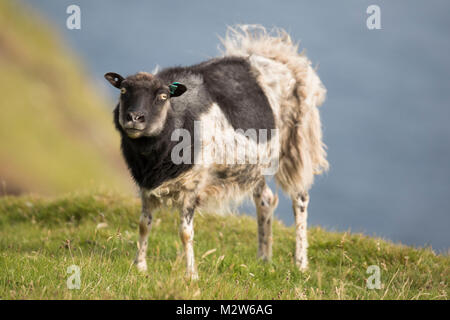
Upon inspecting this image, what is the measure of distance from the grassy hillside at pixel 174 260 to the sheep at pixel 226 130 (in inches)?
23.3

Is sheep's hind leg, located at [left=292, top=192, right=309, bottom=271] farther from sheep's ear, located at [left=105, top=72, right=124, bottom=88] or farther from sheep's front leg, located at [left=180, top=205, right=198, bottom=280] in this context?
sheep's ear, located at [left=105, top=72, right=124, bottom=88]

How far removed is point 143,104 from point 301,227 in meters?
3.77

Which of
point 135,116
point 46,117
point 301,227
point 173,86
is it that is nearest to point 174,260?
point 301,227

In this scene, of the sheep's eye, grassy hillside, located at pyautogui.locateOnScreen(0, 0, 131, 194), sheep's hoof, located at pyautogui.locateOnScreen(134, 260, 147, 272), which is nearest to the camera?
the sheep's eye

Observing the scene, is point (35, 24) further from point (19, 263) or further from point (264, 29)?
point (19, 263)

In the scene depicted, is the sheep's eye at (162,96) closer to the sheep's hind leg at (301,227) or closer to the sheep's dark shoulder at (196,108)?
the sheep's dark shoulder at (196,108)

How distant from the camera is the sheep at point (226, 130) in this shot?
5.95 m

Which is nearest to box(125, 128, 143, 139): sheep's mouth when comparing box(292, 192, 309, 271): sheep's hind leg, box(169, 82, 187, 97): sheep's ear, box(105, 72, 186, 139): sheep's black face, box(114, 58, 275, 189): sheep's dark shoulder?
box(105, 72, 186, 139): sheep's black face

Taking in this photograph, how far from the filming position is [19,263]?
18.0 feet

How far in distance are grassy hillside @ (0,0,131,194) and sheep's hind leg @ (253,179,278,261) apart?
12.7m

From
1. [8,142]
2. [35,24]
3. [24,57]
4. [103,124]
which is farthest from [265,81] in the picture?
[35,24]

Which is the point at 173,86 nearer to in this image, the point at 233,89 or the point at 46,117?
the point at 233,89

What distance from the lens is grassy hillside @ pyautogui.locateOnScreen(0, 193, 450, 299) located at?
4636 mm

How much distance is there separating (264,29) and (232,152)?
3.11 m
